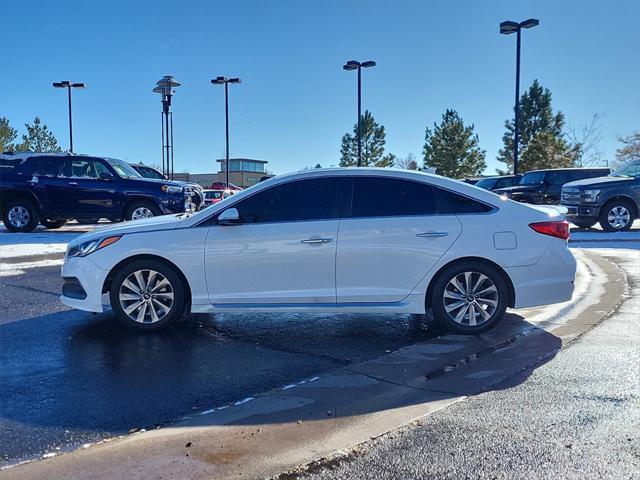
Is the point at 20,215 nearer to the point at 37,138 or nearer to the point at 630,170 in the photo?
the point at 630,170

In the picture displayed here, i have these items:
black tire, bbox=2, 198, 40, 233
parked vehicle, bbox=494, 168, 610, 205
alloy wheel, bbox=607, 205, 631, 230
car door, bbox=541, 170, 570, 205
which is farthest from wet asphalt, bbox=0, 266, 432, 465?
car door, bbox=541, 170, 570, 205

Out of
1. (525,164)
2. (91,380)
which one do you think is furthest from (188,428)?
(525,164)

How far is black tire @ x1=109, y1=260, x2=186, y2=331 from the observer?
5434mm

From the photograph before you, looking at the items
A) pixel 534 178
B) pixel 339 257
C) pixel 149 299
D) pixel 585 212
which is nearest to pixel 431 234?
pixel 339 257

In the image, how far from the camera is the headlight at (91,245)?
18.0 feet

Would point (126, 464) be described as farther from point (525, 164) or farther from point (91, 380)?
point (525, 164)

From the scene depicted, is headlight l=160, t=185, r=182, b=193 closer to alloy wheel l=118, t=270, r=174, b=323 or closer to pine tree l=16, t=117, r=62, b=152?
alloy wheel l=118, t=270, r=174, b=323

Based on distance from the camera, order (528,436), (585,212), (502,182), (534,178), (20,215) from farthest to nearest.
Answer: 1. (502,182)
2. (534,178)
3. (585,212)
4. (20,215)
5. (528,436)

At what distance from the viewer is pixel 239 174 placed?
75.2 metres

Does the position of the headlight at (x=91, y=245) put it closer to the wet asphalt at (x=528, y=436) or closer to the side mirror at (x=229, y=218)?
the side mirror at (x=229, y=218)

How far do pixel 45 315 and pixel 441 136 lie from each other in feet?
164

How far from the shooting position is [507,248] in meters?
5.39

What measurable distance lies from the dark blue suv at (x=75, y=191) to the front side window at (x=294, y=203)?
8847 millimetres

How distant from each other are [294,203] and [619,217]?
39.9ft
